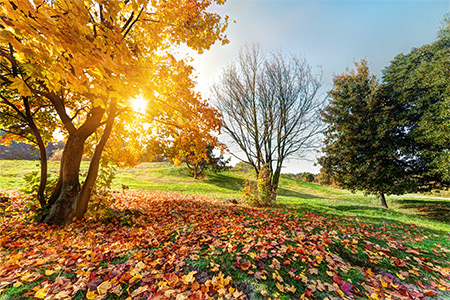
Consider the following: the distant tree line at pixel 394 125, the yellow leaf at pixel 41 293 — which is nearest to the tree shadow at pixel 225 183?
the distant tree line at pixel 394 125

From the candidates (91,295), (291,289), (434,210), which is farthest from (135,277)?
(434,210)

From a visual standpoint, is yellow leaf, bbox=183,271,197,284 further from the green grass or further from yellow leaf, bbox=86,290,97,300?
the green grass

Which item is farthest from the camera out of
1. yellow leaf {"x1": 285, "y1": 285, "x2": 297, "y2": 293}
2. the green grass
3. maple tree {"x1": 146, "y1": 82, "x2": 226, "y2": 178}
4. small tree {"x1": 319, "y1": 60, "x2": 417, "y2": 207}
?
small tree {"x1": 319, "y1": 60, "x2": 417, "y2": 207}

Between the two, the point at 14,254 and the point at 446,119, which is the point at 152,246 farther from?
the point at 446,119

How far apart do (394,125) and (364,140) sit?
1972 mm

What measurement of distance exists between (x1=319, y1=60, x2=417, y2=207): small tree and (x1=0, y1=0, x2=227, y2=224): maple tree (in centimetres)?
1188

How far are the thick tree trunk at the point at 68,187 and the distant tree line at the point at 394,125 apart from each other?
53.7 ft

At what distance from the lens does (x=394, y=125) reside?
40.8ft

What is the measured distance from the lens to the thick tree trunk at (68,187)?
4902mm

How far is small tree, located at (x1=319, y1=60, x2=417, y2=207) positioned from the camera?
1284cm

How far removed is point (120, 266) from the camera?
3.05 m

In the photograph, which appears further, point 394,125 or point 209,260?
point 394,125

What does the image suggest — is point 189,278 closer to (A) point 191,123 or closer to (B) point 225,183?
(A) point 191,123

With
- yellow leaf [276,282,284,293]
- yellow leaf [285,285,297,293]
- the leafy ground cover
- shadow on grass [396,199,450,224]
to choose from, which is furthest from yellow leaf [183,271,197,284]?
shadow on grass [396,199,450,224]
